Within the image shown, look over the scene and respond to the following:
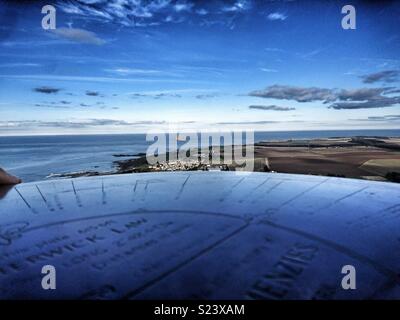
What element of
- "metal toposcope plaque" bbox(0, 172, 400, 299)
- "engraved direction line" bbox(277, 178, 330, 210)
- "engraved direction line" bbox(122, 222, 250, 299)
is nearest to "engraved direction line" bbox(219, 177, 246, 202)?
"metal toposcope plaque" bbox(0, 172, 400, 299)

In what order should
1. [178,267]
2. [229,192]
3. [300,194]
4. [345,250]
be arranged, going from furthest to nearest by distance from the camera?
[229,192]
[300,194]
[345,250]
[178,267]

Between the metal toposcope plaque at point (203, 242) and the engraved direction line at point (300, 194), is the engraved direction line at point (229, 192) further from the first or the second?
the engraved direction line at point (300, 194)

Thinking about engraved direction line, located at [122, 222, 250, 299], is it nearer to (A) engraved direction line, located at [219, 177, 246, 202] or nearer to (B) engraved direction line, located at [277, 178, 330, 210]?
(B) engraved direction line, located at [277, 178, 330, 210]

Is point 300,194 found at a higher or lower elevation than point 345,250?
higher

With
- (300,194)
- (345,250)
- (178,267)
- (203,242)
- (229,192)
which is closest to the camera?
(178,267)

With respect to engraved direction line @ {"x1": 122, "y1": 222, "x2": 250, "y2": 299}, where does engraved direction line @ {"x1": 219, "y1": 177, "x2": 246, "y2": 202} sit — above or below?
above

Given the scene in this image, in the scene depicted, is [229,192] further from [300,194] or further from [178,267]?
[178,267]

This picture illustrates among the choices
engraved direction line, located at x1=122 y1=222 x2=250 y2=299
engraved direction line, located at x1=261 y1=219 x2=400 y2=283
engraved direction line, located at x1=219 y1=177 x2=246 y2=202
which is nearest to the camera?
engraved direction line, located at x1=122 y1=222 x2=250 y2=299

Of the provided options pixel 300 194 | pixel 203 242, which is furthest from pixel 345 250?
pixel 300 194
